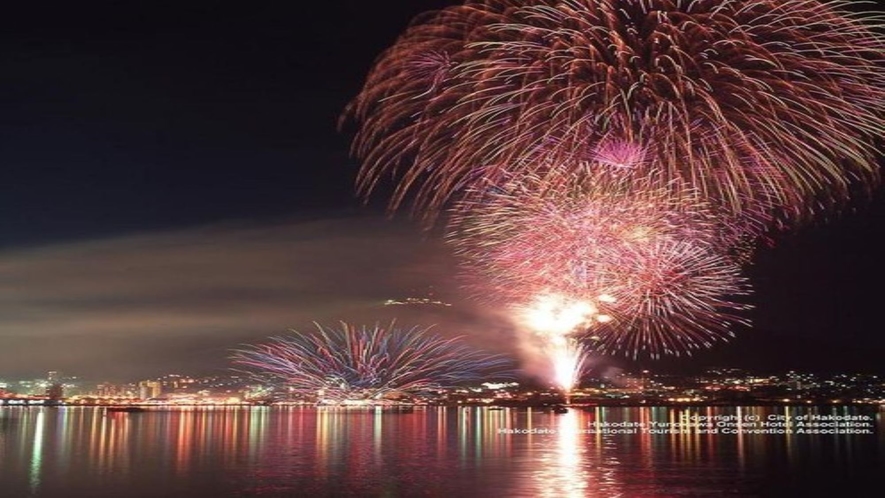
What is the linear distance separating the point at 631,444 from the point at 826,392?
118 meters

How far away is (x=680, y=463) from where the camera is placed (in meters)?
36.7

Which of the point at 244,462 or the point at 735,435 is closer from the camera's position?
the point at 244,462

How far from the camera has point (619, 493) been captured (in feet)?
85.8

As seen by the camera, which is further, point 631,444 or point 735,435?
point 735,435

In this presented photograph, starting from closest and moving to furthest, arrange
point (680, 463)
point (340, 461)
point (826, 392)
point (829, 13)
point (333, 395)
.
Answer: point (829, 13), point (680, 463), point (340, 461), point (333, 395), point (826, 392)

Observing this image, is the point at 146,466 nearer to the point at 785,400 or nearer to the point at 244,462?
the point at 244,462

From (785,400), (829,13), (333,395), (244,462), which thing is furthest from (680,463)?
(785,400)

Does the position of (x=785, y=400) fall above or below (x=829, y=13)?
below

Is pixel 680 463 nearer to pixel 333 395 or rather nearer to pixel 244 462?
pixel 244 462

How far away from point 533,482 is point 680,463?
1037cm

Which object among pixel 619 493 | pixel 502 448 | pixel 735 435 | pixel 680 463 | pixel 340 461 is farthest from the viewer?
pixel 735 435

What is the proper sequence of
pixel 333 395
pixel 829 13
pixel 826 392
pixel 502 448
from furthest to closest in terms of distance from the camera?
pixel 826 392 < pixel 333 395 < pixel 502 448 < pixel 829 13

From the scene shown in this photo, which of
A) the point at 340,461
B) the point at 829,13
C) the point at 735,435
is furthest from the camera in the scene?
the point at 735,435

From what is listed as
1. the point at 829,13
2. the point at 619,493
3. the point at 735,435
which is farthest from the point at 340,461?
the point at 735,435
